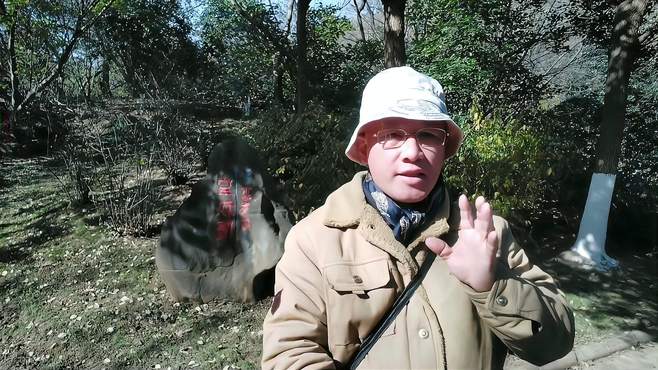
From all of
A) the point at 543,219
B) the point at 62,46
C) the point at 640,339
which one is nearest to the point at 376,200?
the point at 640,339

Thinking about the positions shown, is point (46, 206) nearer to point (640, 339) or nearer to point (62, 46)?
point (62, 46)

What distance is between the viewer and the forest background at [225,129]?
16.5ft

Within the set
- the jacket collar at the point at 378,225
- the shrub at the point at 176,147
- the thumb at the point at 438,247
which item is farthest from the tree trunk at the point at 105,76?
the thumb at the point at 438,247

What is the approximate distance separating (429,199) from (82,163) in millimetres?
6572

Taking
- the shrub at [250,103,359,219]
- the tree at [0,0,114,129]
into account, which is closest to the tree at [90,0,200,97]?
the tree at [0,0,114,129]

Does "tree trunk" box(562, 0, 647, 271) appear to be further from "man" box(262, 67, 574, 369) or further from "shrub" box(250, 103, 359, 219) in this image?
"man" box(262, 67, 574, 369)

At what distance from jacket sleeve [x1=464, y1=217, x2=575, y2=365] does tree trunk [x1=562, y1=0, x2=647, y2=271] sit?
5290 mm

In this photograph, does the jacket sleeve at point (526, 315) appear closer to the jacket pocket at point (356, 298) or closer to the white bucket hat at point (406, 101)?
the jacket pocket at point (356, 298)

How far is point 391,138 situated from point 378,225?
0.26 m

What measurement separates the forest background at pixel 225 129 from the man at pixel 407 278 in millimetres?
2855

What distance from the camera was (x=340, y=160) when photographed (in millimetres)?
5168

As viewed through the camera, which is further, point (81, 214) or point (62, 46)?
point (62, 46)

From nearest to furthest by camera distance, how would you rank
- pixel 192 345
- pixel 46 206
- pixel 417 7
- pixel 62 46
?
pixel 192 345, pixel 46 206, pixel 62 46, pixel 417 7

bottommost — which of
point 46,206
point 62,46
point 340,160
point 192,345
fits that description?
point 192,345
